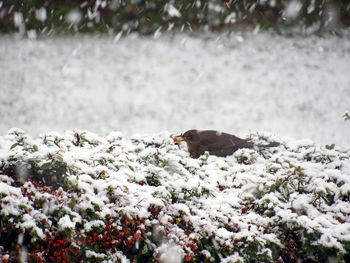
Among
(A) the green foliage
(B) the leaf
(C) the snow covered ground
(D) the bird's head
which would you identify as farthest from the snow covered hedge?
(A) the green foliage

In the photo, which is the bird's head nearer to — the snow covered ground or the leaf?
the leaf

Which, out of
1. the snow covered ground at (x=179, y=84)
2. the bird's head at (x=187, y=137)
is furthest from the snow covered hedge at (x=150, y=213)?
the snow covered ground at (x=179, y=84)

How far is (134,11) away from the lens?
977 centimetres

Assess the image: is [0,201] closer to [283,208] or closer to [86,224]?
[86,224]

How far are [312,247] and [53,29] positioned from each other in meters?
10.4

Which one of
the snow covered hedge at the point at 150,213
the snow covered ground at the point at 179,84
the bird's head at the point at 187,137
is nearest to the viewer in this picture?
the snow covered hedge at the point at 150,213

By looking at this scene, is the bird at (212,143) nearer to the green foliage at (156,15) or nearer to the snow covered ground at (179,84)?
the snow covered ground at (179,84)

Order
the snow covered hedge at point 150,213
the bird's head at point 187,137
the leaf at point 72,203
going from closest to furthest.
→ 1. the snow covered hedge at point 150,213
2. the leaf at point 72,203
3. the bird's head at point 187,137

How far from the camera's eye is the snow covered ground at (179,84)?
6.59m

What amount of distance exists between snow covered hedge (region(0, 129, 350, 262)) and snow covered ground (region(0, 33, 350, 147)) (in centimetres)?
385

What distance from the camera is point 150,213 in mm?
2031

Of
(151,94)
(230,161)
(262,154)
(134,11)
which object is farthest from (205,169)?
(134,11)

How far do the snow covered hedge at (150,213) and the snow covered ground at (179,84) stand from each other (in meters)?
3.85

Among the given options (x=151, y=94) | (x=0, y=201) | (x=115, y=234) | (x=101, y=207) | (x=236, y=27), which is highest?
(x=236, y=27)
